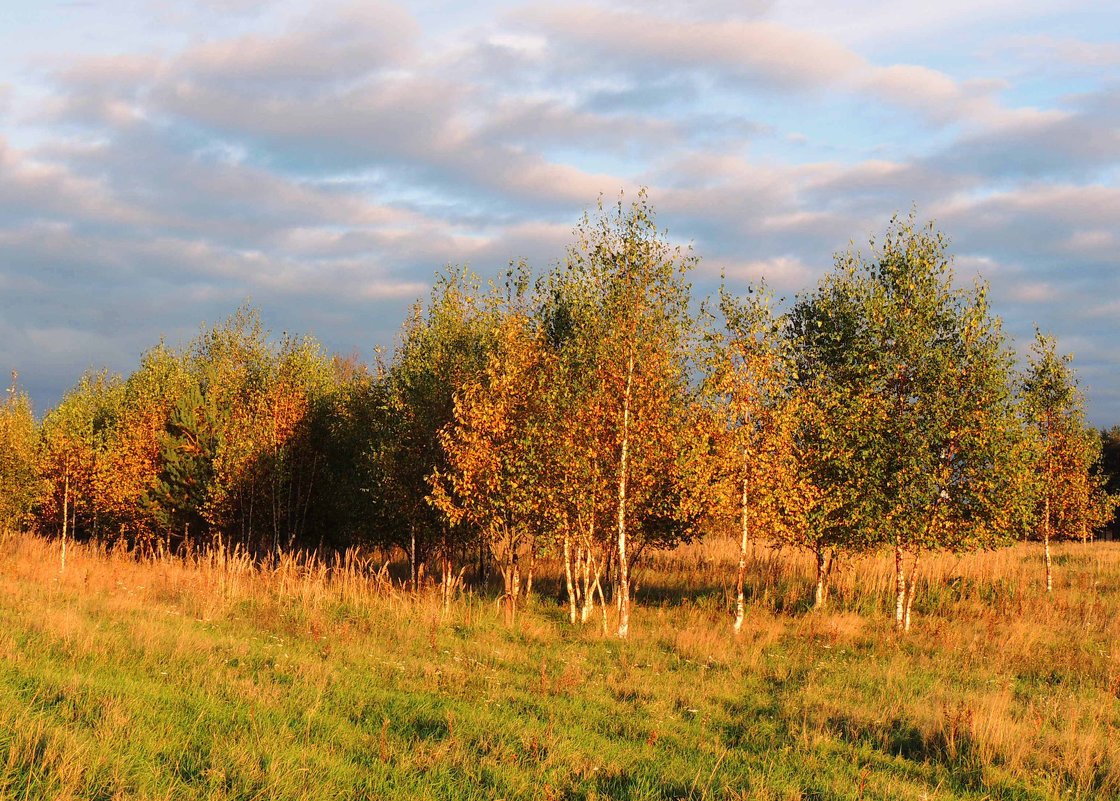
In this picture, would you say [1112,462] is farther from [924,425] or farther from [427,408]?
[427,408]

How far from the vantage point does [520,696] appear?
1314cm

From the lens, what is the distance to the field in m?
8.72

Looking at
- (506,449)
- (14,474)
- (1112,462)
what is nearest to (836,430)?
(506,449)

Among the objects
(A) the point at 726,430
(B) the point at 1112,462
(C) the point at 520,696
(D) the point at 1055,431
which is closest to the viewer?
(C) the point at 520,696

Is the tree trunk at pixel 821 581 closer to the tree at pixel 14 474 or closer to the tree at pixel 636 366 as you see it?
the tree at pixel 636 366

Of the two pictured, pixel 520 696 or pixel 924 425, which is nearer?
pixel 520 696

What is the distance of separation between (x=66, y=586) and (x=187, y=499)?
1368 centimetres

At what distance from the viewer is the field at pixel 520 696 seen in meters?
8.72

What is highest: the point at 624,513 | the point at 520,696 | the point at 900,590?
the point at 624,513

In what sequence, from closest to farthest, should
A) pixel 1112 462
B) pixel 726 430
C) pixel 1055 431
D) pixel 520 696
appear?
pixel 520 696
pixel 726 430
pixel 1055 431
pixel 1112 462

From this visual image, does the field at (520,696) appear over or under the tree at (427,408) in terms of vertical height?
under

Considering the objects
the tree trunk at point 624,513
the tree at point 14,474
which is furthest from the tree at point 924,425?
the tree at point 14,474

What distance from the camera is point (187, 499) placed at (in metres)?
35.0

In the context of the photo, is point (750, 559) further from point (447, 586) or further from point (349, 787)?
point (349, 787)
